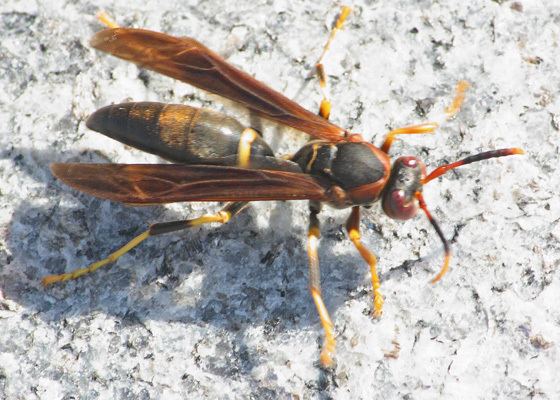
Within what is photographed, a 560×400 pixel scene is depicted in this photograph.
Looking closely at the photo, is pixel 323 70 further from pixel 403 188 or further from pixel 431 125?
pixel 403 188

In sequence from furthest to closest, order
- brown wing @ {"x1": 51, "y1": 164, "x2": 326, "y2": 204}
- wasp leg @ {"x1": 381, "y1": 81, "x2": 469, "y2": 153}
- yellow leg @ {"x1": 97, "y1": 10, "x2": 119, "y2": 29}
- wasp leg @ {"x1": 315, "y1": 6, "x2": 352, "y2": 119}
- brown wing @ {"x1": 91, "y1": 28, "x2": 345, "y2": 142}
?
yellow leg @ {"x1": 97, "y1": 10, "x2": 119, "y2": 29} → wasp leg @ {"x1": 315, "y1": 6, "x2": 352, "y2": 119} → wasp leg @ {"x1": 381, "y1": 81, "x2": 469, "y2": 153} → brown wing @ {"x1": 91, "y1": 28, "x2": 345, "y2": 142} → brown wing @ {"x1": 51, "y1": 164, "x2": 326, "y2": 204}

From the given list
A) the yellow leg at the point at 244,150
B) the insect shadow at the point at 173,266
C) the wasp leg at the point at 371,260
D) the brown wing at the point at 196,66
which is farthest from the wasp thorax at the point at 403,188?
the yellow leg at the point at 244,150

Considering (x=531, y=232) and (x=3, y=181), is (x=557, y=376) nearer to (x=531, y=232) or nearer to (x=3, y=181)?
(x=531, y=232)

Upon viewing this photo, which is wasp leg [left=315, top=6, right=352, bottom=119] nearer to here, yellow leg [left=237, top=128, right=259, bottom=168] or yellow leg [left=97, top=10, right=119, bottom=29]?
yellow leg [left=237, top=128, right=259, bottom=168]

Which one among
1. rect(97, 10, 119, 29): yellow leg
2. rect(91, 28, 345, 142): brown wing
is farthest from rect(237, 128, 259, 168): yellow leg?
rect(97, 10, 119, 29): yellow leg

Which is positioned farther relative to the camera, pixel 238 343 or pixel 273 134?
pixel 273 134

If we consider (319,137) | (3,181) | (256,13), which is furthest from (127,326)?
(256,13)

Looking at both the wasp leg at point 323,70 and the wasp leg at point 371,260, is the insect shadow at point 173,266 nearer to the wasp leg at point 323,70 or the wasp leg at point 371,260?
the wasp leg at point 371,260
